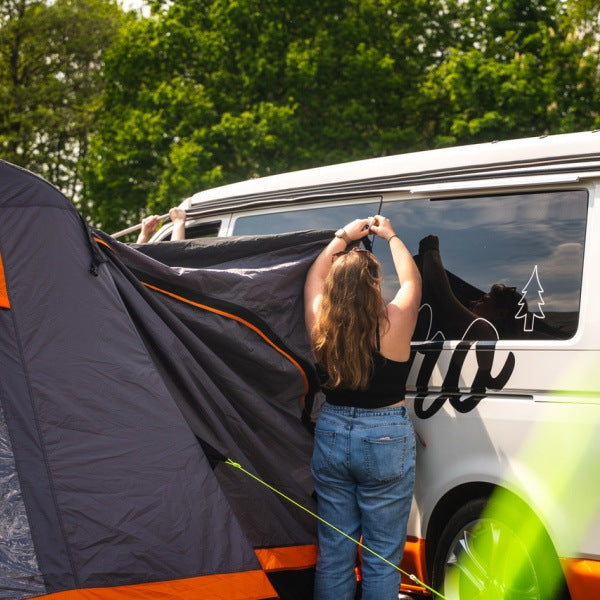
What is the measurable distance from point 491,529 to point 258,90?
64.4 ft

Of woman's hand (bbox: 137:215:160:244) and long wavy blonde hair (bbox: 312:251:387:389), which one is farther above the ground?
woman's hand (bbox: 137:215:160:244)

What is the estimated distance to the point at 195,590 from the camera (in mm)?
3852

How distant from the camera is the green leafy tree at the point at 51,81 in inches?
1097

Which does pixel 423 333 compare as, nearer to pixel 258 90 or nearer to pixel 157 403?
pixel 157 403

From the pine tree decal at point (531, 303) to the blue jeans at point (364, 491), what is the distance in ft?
2.26

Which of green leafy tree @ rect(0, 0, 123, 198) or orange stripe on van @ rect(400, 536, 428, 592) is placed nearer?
orange stripe on van @ rect(400, 536, 428, 592)

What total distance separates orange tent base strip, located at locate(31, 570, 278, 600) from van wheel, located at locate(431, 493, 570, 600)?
85 centimetres

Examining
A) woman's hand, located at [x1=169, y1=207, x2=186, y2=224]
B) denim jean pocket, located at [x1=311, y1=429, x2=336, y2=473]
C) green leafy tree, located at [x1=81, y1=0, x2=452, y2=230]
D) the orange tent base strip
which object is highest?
green leafy tree, located at [x1=81, y1=0, x2=452, y2=230]

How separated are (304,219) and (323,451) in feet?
5.45

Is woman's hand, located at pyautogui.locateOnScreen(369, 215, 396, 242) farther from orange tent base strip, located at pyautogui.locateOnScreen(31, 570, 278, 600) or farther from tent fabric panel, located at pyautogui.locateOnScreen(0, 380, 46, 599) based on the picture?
tent fabric panel, located at pyautogui.locateOnScreen(0, 380, 46, 599)

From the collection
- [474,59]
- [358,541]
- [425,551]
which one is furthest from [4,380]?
[474,59]

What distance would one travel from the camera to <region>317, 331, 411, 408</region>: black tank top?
403 centimetres

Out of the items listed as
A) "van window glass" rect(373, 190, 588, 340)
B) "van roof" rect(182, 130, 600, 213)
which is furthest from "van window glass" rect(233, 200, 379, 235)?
"van window glass" rect(373, 190, 588, 340)

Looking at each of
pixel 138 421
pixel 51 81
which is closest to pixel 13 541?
pixel 138 421
